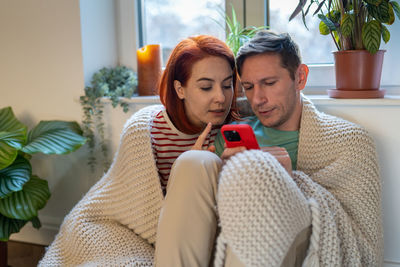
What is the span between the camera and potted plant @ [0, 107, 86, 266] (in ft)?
5.47

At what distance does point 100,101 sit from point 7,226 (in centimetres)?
66

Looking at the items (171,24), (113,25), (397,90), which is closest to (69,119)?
(113,25)

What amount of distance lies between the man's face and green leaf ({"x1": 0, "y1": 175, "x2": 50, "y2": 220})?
972mm

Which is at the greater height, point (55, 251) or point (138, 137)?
point (138, 137)

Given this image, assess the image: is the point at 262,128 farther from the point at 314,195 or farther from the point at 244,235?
the point at 244,235

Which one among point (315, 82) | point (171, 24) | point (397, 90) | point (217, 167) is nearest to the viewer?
point (217, 167)

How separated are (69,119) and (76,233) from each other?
2.34 feet

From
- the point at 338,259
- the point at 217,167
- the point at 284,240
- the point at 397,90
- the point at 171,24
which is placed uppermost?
the point at 171,24

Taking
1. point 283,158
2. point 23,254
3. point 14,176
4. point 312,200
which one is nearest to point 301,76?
point 283,158

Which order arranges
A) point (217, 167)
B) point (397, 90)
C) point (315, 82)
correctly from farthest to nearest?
point (315, 82) < point (397, 90) < point (217, 167)

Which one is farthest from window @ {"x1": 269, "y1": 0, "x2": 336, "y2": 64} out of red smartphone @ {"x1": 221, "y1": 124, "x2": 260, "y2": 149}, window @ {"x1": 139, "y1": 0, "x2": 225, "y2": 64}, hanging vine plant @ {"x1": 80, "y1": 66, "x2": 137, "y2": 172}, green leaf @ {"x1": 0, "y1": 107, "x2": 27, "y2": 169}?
green leaf @ {"x1": 0, "y1": 107, "x2": 27, "y2": 169}

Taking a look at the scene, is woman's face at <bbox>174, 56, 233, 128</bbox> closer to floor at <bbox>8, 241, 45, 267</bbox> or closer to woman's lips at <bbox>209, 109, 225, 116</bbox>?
woman's lips at <bbox>209, 109, 225, 116</bbox>

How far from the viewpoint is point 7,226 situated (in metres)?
1.78

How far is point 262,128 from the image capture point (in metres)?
1.54
